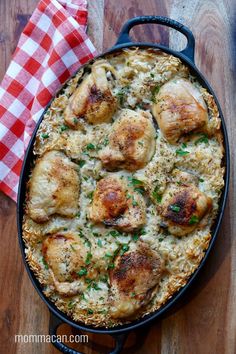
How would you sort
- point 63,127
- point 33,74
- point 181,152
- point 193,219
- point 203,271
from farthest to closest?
point 33,74
point 203,271
point 63,127
point 181,152
point 193,219

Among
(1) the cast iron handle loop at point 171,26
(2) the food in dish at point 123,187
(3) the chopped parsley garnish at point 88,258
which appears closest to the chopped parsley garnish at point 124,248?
(2) the food in dish at point 123,187

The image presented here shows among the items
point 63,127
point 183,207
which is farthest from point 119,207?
point 63,127

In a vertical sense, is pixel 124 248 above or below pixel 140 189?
below

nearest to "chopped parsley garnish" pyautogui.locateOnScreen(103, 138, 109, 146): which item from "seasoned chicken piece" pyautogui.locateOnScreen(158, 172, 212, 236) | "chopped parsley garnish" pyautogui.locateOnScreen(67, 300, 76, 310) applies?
"seasoned chicken piece" pyautogui.locateOnScreen(158, 172, 212, 236)

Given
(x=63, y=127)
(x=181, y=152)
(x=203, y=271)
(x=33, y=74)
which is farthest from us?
(x=33, y=74)

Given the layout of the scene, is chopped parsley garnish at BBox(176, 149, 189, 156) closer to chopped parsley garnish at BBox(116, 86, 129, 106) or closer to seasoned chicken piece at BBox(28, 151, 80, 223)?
chopped parsley garnish at BBox(116, 86, 129, 106)

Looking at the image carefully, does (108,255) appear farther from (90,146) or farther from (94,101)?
(94,101)

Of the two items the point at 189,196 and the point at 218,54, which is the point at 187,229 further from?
the point at 218,54
